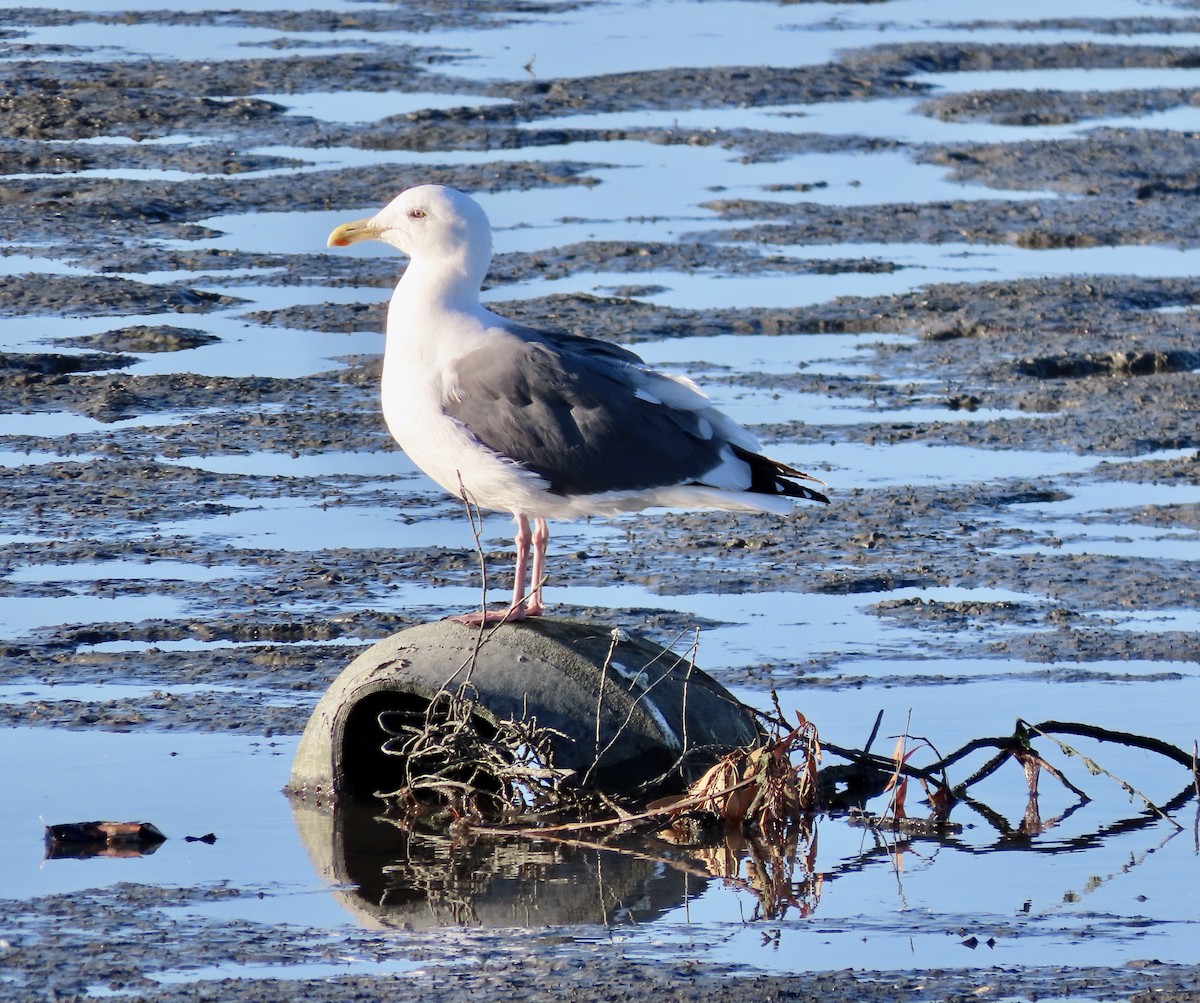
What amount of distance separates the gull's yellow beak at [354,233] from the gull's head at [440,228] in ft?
0.43

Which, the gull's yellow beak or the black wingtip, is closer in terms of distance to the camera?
the black wingtip

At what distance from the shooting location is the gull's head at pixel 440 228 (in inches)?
295

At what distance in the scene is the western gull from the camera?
7.26m

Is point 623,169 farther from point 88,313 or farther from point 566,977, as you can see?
point 566,977

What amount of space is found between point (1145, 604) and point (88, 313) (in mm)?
5917

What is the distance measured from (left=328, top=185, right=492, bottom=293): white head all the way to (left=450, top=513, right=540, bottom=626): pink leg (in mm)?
783

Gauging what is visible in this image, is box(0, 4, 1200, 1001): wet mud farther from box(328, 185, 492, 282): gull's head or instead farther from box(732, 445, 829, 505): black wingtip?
box(328, 185, 492, 282): gull's head

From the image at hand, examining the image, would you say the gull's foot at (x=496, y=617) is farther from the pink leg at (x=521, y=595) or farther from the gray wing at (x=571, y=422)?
the gray wing at (x=571, y=422)

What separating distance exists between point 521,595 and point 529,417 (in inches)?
21.7

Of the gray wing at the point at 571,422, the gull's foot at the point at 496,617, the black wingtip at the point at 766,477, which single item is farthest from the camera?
the black wingtip at the point at 766,477

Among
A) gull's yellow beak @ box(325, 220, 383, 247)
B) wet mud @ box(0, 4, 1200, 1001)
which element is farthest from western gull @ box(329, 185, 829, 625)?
wet mud @ box(0, 4, 1200, 1001)

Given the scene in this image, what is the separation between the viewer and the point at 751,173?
15953mm

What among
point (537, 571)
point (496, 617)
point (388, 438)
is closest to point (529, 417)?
point (537, 571)

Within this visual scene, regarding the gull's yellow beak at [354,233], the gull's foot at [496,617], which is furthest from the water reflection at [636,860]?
the gull's yellow beak at [354,233]
